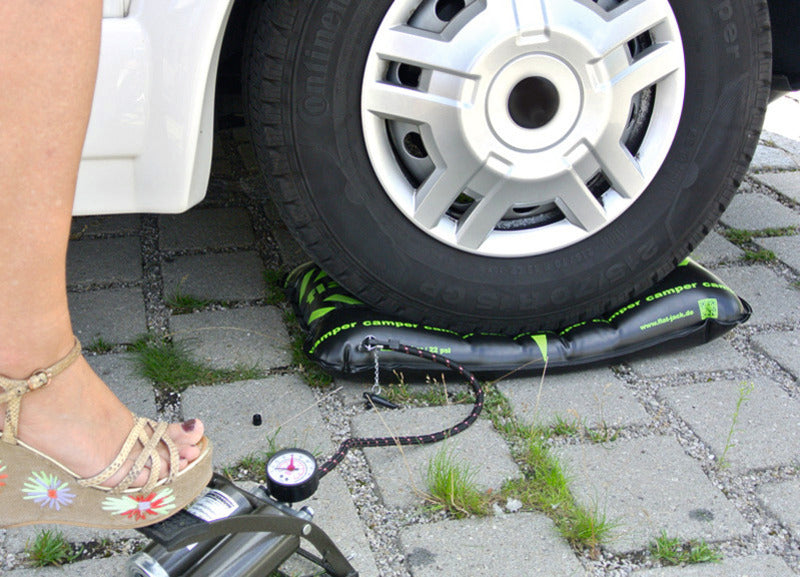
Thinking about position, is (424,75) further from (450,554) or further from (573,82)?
(450,554)

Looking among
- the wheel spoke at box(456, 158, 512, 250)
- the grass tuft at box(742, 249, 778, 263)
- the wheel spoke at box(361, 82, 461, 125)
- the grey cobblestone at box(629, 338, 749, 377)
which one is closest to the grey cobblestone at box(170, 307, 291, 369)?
the wheel spoke at box(456, 158, 512, 250)

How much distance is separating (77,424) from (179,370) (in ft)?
2.15

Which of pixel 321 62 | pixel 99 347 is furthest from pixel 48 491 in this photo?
pixel 321 62

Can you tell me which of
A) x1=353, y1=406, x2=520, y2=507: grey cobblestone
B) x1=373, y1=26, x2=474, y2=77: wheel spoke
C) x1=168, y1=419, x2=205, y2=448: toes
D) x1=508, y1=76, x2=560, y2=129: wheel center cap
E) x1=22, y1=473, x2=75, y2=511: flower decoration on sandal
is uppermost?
x1=373, y1=26, x2=474, y2=77: wheel spoke

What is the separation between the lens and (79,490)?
4.00 ft

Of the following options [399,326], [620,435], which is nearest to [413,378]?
[399,326]

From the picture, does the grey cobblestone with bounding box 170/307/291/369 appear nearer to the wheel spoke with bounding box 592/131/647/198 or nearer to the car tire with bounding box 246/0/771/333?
the car tire with bounding box 246/0/771/333

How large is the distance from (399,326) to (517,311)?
0.86 ft

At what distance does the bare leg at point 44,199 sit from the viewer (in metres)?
1.07

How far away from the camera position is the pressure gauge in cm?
125

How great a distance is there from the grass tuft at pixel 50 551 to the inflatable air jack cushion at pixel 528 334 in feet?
2.06

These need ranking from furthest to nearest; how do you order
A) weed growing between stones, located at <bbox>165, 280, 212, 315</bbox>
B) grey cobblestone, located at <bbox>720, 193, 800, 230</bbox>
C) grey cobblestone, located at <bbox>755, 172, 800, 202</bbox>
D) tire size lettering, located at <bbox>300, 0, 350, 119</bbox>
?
grey cobblestone, located at <bbox>755, 172, 800, 202</bbox>
grey cobblestone, located at <bbox>720, 193, 800, 230</bbox>
weed growing between stones, located at <bbox>165, 280, 212, 315</bbox>
tire size lettering, located at <bbox>300, 0, 350, 119</bbox>

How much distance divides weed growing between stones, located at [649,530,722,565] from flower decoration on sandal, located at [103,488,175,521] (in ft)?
2.57

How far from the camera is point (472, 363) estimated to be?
1874 millimetres
